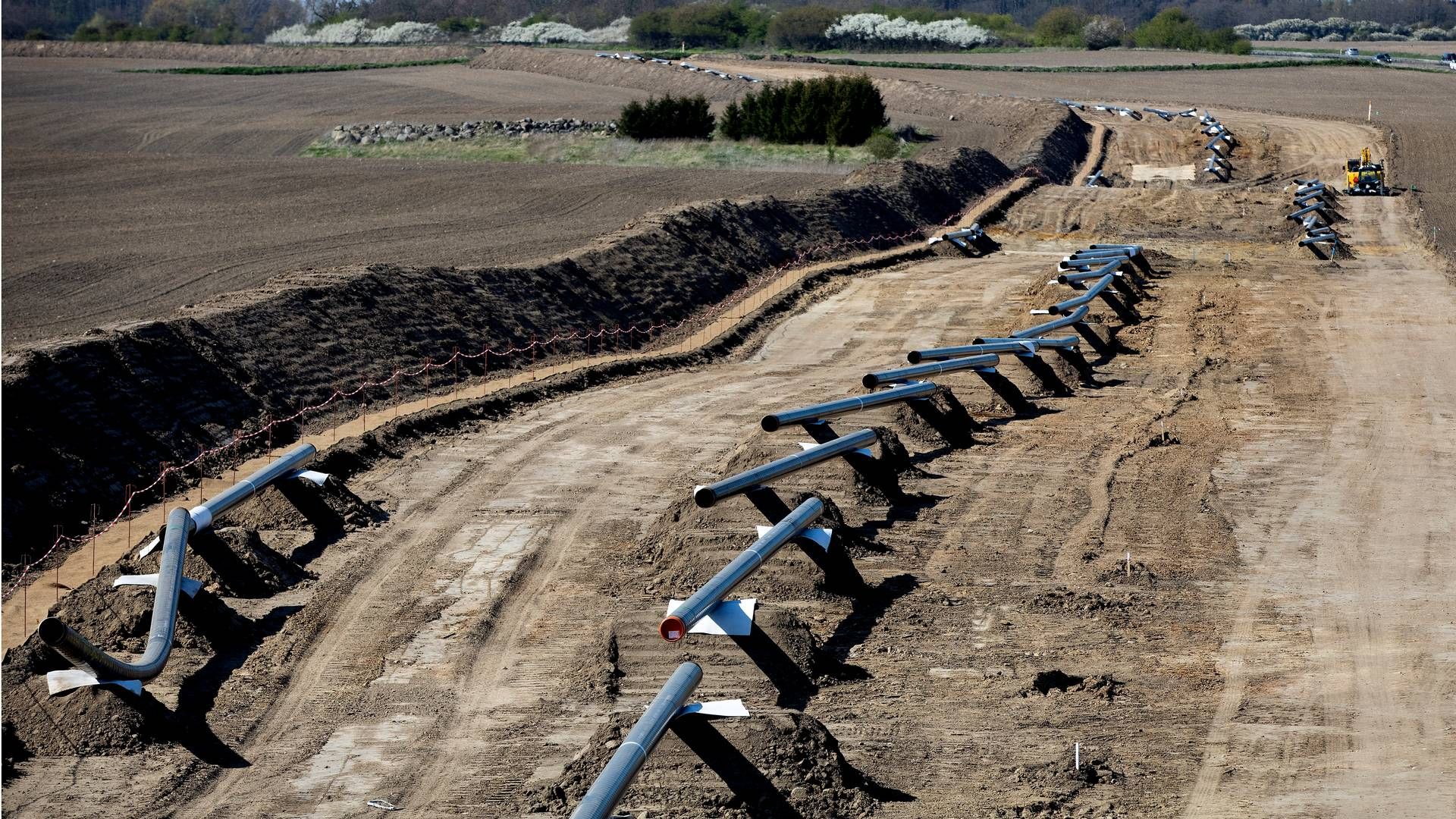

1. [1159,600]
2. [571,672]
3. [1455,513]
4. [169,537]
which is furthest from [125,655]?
[1455,513]

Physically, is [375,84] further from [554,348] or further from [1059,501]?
[1059,501]

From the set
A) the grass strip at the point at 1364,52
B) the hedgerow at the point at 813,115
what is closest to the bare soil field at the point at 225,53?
the hedgerow at the point at 813,115

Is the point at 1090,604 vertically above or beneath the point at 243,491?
beneath

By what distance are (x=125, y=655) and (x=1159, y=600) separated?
9944 mm

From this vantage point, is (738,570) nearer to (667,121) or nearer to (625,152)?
(625,152)

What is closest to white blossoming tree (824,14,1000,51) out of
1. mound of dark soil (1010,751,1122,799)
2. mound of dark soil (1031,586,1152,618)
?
mound of dark soil (1031,586,1152,618)

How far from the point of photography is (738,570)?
13516 mm

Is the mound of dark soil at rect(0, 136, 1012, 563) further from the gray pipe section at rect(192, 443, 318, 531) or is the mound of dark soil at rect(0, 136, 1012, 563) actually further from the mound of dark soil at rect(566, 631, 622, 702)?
the mound of dark soil at rect(566, 631, 622, 702)

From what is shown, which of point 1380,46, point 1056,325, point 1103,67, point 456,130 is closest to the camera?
point 1056,325

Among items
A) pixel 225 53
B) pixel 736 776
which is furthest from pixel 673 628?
pixel 225 53

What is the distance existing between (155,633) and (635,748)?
199 inches

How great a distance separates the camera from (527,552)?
54.3 feet

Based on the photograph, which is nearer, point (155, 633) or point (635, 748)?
point (635, 748)

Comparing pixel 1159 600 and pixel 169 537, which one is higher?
pixel 169 537
